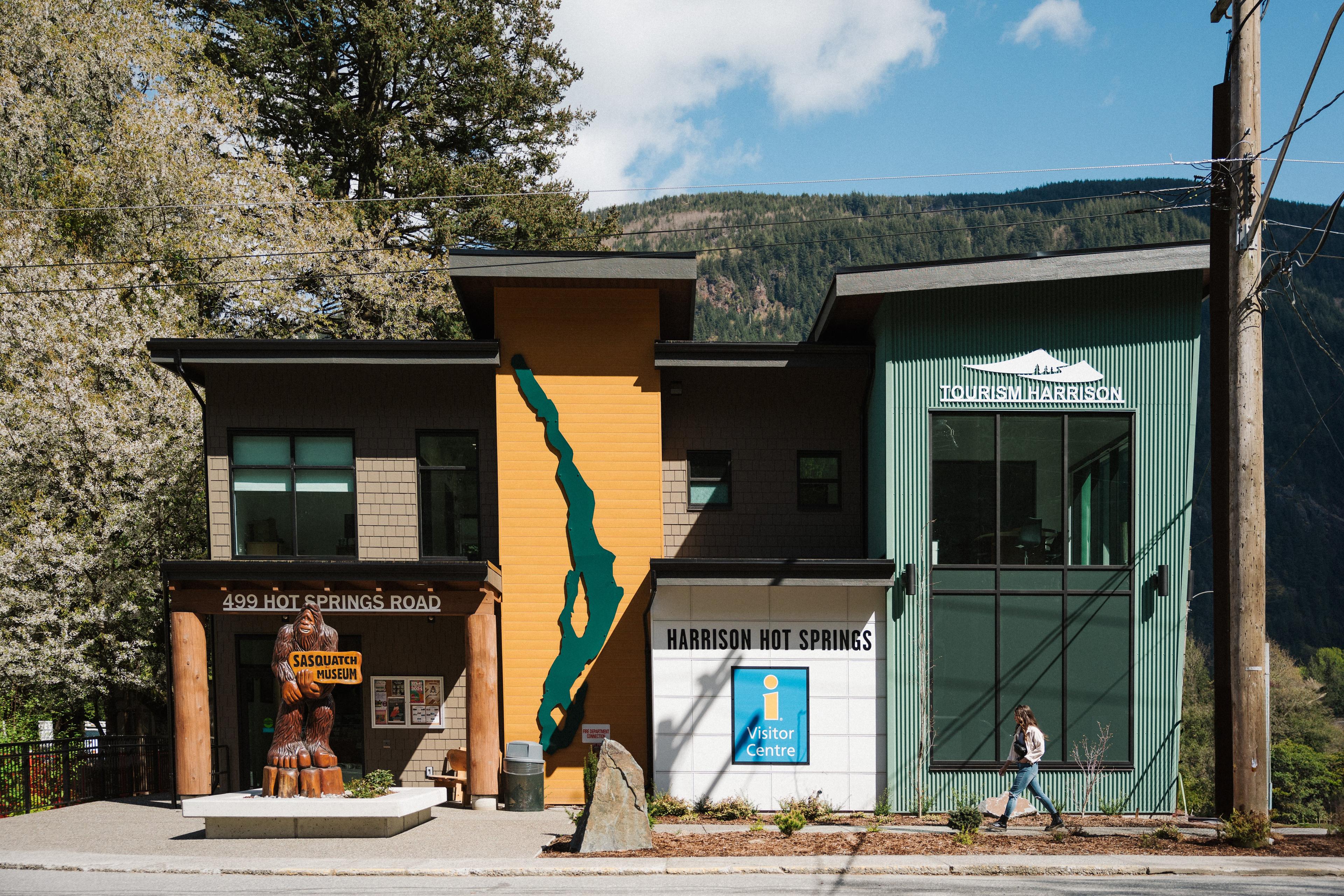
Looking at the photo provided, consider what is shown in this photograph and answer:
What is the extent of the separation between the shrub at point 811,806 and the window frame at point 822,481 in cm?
522

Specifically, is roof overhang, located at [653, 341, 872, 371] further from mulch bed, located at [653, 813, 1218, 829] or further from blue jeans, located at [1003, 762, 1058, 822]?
mulch bed, located at [653, 813, 1218, 829]

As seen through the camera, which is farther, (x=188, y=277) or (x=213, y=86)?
(x=213, y=86)

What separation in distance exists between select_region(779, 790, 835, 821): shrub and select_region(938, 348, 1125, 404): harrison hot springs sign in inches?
263

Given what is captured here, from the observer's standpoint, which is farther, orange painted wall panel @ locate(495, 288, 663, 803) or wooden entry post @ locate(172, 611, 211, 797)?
orange painted wall panel @ locate(495, 288, 663, 803)

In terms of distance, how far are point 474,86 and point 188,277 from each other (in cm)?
1254

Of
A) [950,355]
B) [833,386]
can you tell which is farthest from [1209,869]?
[833,386]

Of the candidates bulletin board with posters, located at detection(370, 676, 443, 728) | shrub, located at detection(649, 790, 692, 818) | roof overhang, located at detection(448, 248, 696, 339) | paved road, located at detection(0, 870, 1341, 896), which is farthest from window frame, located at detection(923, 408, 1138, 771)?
bulletin board with posters, located at detection(370, 676, 443, 728)

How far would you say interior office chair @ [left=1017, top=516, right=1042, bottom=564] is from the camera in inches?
615


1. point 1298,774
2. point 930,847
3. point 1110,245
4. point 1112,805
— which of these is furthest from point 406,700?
point 1110,245

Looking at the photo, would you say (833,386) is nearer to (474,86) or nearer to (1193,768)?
(474,86)

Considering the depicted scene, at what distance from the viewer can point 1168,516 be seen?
15.6m

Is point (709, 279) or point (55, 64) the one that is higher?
point (709, 279)

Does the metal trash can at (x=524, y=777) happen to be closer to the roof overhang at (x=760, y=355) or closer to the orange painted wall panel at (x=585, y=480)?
the orange painted wall panel at (x=585, y=480)

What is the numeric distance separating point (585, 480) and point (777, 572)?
12.4 ft
